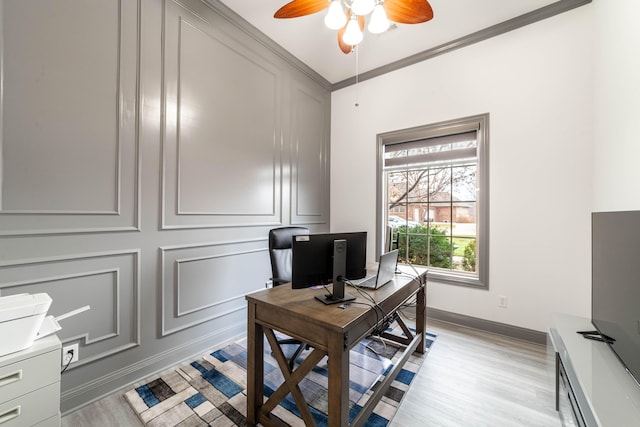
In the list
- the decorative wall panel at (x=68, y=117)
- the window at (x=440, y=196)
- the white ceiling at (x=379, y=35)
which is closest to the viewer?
the decorative wall panel at (x=68, y=117)

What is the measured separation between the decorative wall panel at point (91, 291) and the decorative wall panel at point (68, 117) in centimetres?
21

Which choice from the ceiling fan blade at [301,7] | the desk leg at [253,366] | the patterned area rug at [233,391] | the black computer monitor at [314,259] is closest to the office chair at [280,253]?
the patterned area rug at [233,391]

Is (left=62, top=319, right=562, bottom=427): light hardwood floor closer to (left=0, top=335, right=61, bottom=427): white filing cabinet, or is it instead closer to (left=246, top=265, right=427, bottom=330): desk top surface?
(left=0, top=335, right=61, bottom=427): white filing cabinet

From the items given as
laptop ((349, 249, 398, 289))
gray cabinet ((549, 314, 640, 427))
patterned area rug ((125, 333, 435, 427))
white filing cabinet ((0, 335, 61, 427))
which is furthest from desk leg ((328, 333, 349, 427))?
white filing cabinet ((0, 335, 61, 427))

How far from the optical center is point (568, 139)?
7.48ft

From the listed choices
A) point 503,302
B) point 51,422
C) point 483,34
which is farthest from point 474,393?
point 483,34

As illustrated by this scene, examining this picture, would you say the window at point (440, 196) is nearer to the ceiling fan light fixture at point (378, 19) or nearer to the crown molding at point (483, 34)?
the crown molding at point (483, 34)

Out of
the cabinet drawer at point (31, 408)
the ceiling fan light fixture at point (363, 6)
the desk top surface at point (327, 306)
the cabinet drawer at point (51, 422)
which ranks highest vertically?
the ceiling fan light fixture at point (363, 6)

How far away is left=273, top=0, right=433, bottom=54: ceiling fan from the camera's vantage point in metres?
1.62

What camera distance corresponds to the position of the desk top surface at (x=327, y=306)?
4.00 ft

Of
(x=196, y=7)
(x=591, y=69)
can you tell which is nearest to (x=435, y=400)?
(x=591, y=69)

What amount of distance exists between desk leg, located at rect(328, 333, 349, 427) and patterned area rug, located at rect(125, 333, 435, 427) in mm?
474

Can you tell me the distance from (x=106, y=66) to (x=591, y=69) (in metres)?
3.84

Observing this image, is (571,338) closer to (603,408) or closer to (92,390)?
(603,408)
